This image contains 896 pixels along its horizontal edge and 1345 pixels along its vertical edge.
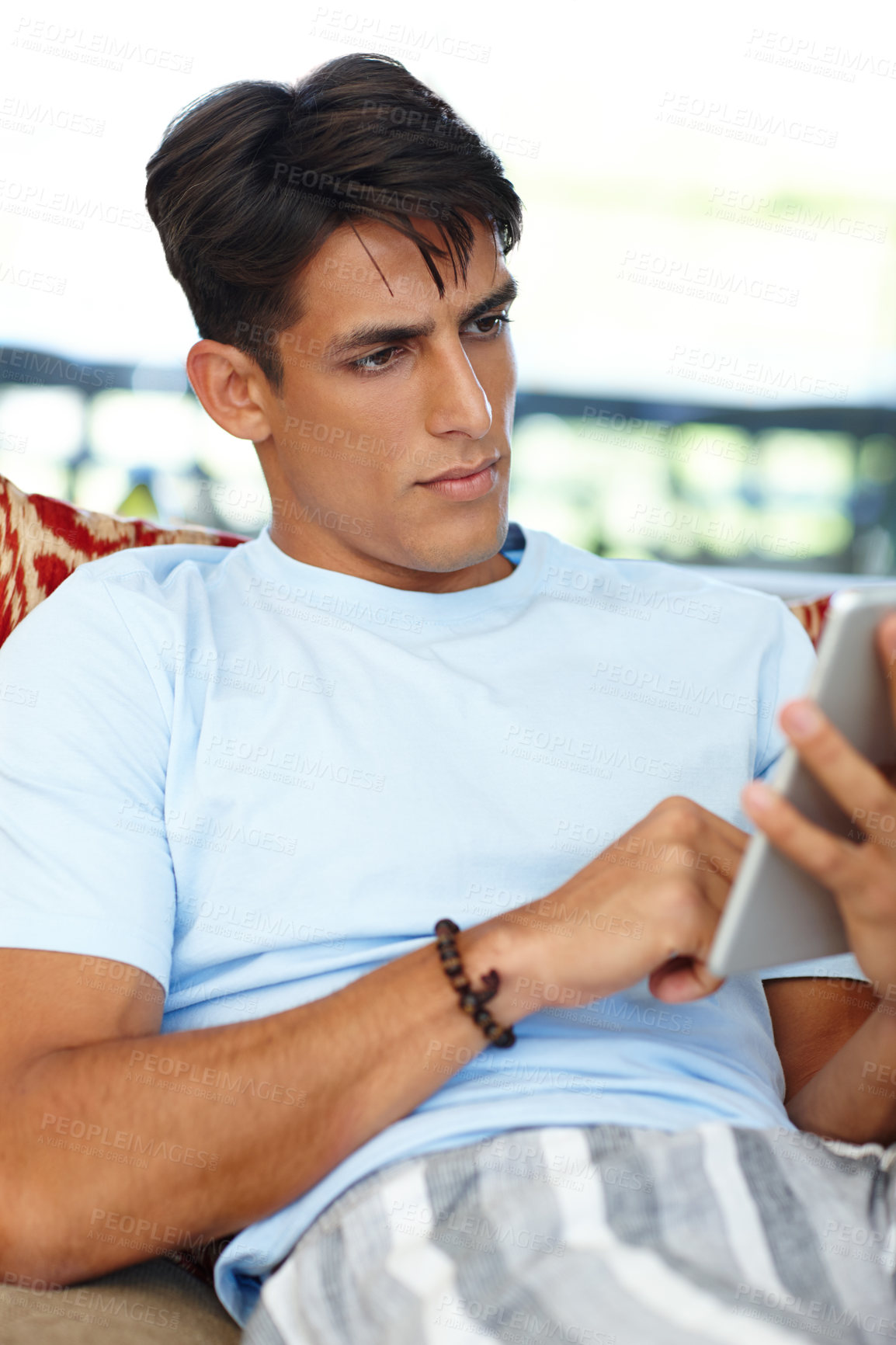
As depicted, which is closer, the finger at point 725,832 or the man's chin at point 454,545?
the finger at point 725,832

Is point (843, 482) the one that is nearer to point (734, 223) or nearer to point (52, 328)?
point (734, 223)

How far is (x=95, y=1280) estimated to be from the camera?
82 cm

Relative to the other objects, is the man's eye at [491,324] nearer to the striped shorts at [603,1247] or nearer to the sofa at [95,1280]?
the sofa at [95,1280]

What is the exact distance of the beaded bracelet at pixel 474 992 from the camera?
84 centimetres

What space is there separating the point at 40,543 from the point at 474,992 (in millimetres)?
690

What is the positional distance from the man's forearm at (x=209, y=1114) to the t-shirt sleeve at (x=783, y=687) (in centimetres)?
41

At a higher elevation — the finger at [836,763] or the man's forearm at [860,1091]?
the finger at [836,763]

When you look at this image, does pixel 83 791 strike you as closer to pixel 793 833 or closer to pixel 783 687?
pixel 793 833

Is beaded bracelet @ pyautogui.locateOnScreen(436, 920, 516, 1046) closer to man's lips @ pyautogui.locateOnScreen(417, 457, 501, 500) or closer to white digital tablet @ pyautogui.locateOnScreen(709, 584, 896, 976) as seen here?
white digital tablet @ pyautogui.locateOnScreen(709, 584, 896, 976)

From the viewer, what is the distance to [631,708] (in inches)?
43.7

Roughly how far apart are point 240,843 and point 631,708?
40 cm

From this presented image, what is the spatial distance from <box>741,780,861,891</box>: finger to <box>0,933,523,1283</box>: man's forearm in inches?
9.6

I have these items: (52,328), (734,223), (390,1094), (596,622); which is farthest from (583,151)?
(390,1094)

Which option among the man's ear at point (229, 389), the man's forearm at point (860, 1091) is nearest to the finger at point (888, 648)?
the man's forearm at point (860, 1091)
